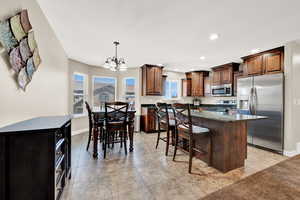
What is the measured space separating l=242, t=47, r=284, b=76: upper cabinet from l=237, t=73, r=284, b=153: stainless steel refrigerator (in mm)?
235

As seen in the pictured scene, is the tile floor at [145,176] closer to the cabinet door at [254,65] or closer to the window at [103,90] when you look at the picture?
the cabinet door at [254,65]

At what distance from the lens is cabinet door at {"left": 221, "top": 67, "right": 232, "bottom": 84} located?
4.66 metres

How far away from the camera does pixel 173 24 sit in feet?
7.43

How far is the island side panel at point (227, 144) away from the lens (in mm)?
2235

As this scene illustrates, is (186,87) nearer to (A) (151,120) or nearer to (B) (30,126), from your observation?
(A) (151,120)

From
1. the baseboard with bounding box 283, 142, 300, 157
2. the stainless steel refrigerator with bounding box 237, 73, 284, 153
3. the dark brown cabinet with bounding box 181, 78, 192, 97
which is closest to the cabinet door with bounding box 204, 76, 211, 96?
the dark brown cabinet with bounding box 181, 78, 192, 97

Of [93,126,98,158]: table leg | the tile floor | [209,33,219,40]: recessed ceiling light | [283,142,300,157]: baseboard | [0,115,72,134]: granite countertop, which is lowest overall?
the tile floor

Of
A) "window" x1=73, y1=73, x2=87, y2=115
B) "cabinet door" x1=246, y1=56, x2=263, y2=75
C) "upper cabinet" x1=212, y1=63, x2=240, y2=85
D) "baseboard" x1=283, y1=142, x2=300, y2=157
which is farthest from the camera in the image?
"upper cabinet" x1=212, y1=63, x2=240, y2=85

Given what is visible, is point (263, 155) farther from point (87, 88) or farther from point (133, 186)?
point (87, 88)

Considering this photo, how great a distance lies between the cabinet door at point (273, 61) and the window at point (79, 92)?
5378mm

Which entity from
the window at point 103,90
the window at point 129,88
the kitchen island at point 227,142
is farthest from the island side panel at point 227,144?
the window at point 103,90

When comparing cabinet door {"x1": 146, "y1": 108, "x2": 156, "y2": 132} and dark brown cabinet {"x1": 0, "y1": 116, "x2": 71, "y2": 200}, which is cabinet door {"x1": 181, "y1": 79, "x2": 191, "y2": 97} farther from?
dark brown cabinet {"x1": 0, "y1": 116, "x2": 71, "y2": 200}

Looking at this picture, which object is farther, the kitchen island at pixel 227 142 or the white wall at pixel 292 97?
the white wall at pixel 292 97

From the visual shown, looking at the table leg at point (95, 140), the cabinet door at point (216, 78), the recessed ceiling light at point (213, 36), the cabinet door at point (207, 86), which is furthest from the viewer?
the cabinet door at point (207, 86)
